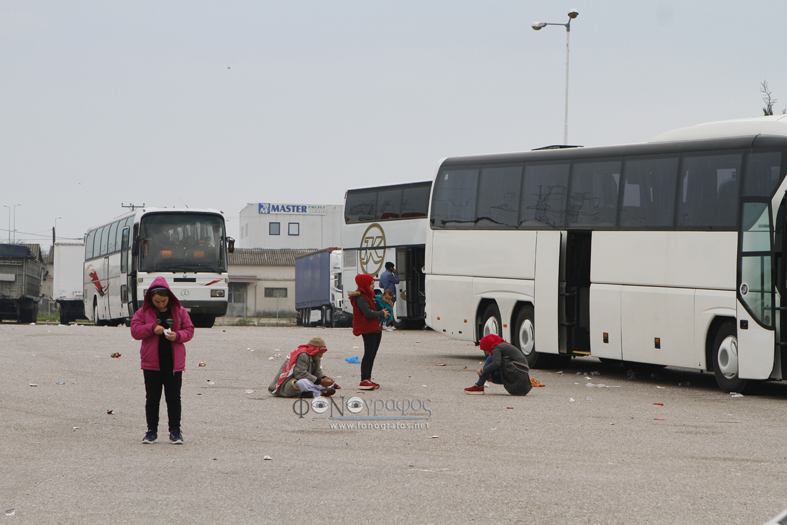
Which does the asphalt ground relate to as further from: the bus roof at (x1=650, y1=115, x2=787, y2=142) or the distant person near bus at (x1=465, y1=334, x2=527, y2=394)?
the bus roof at (x1=650, y1=115, x2=787, y2=142)

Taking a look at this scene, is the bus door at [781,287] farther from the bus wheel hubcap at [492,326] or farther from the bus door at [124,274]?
the bus door at [124,274]

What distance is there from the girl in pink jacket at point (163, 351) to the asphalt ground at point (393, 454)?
0.91ft

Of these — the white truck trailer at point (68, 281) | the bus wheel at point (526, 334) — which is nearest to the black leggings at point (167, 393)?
the bus wheel at point (526, 334)

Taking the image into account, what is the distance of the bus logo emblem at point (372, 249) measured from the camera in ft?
101

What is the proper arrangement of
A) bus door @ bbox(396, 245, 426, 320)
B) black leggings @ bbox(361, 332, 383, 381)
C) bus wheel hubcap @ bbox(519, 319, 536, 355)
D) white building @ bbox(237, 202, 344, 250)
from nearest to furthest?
black leggings @ bbox(361, 332, 383, 381) → bus wheel hubcap @ bbox(519, 319, 536, 355) → bus door @ bbox(396, 245, 426, 320) → white building @ bbox(237, 202, 344, 250)

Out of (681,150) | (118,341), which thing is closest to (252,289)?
(118,341)

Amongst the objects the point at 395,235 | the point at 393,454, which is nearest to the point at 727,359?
the point at 393,454

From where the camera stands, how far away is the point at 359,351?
21.1 metres

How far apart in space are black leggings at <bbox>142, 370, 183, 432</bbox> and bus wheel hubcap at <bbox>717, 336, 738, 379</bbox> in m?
8.35

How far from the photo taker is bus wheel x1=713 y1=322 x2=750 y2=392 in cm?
1394

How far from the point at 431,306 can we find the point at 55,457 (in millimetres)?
13041

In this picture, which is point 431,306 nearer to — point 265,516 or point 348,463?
point 348,463

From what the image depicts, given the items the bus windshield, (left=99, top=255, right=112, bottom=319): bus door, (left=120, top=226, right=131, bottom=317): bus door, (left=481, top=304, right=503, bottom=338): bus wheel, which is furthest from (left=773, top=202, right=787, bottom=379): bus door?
(left=99, top=255, right=112, bottom=319): bus door

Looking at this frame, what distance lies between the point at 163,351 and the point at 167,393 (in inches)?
15.3
